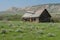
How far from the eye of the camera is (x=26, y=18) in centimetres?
6938

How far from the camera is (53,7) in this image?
604ft

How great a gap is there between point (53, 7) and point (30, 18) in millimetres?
119618

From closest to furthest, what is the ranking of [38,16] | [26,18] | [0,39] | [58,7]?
[0,39] < [38,16] < [26,18] < [58,7]

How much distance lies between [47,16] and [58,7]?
381 ft

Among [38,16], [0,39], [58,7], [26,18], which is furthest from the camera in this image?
[58,7]

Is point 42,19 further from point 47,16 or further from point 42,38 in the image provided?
point 42,38

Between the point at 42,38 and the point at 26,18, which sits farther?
the point at 26,18

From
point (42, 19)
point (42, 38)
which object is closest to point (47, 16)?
point (42, 19)

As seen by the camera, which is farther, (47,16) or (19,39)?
(47,16)

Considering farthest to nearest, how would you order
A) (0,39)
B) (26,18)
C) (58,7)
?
(58,7), (26,18), (0,39)

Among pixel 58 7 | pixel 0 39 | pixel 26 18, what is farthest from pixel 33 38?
pixel 58 7

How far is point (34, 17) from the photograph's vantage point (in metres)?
65.3

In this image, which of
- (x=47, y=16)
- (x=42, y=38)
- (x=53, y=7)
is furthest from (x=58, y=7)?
(x=42, y=38)

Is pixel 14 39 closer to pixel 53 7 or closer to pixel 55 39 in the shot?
pixel 55 39
